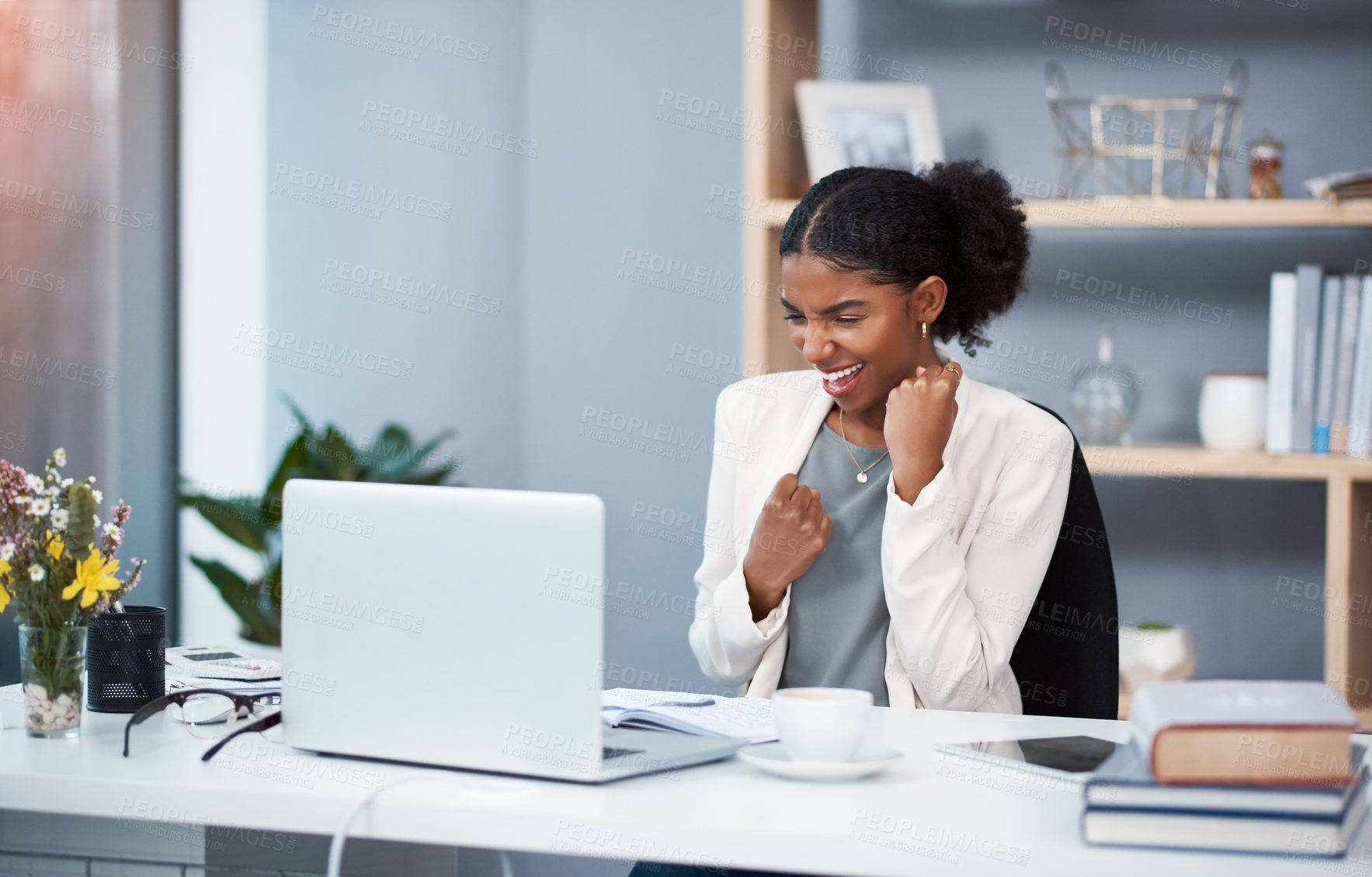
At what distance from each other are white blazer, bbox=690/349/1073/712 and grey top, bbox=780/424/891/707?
26 mm

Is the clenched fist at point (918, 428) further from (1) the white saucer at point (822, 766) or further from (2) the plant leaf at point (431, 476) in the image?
(2) the plant leaf at point (431, 476)

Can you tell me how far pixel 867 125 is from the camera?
2.45m

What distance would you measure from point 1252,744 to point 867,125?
172 centimetres

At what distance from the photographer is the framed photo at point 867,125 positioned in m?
2.44

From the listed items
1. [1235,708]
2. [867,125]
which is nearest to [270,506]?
[867,125]

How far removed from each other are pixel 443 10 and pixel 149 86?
709mm

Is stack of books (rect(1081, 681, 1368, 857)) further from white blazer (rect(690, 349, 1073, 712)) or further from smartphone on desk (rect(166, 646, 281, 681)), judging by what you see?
A: smartphone on desk (rect(166, 646, 281, 681))

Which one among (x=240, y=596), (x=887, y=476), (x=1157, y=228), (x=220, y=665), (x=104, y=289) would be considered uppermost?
(x=1157, y=228)

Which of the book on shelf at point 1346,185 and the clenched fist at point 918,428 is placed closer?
the clenched fist at point 918,428

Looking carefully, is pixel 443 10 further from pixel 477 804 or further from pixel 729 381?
pixel 477 804

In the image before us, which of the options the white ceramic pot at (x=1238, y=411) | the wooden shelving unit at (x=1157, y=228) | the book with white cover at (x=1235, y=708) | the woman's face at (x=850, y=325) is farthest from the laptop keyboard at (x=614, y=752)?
the white ceramic pot at (x=1238, y=411)

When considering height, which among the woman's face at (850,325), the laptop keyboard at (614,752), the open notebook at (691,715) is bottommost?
the open notebook at (691,715)

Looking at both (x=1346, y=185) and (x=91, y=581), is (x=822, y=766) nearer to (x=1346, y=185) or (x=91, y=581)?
(x=91, y=581)

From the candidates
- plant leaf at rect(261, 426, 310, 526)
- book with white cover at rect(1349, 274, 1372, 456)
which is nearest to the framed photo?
book with white cover at rect(1349, 274, 1372, 456)
